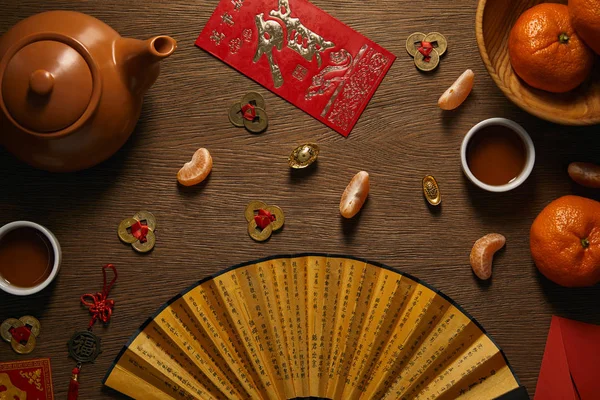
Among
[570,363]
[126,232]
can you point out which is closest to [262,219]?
[126,232]

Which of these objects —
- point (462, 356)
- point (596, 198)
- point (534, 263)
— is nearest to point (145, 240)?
point (462, 356)

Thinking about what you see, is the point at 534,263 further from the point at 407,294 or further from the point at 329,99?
the point at 329,99

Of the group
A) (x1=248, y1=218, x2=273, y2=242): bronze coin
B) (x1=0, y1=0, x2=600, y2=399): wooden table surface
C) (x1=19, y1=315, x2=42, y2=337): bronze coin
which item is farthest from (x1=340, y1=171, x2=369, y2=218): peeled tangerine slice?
(x1=19, y1=315, x2=42, y2=337): bronze coin

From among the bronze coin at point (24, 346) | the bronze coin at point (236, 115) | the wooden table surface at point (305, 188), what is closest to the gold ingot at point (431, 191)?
the wooden table surface at point (305, 188)

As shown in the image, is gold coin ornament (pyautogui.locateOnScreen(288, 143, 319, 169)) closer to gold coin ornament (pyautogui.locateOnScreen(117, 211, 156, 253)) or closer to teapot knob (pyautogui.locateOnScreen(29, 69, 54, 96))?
gold coin ornament (pyautogui.locateOnScreen(117, 211, 156, 253))

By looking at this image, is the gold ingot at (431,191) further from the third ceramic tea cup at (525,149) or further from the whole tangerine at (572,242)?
the whole tangerine at (572,242)

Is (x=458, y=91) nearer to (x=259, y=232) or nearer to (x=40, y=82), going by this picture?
→ (x=259, y=232)
